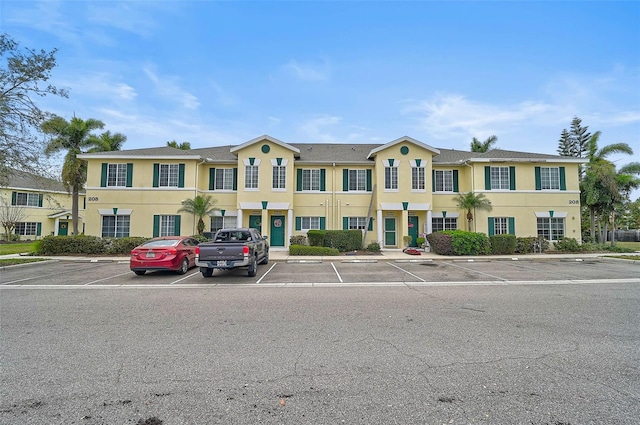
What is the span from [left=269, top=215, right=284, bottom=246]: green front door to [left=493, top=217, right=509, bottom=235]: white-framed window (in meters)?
15.8

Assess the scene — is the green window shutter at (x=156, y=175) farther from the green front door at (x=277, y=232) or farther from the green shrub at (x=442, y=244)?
the green shrub at (x=442, y=244)

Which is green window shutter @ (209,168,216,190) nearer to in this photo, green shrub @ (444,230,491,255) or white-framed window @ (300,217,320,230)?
white-framed window @ (300,217,320,230)

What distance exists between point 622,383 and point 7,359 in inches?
318

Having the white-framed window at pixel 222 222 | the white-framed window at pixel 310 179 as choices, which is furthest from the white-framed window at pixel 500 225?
the white-framed window at pixel 222 222

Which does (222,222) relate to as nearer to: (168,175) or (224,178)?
(224,178)

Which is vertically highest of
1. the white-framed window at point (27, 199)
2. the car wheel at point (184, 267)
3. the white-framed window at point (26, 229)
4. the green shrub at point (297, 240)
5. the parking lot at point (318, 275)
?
the white-framed window at point (27, 199)

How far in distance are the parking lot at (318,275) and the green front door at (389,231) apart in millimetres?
Result: 8651

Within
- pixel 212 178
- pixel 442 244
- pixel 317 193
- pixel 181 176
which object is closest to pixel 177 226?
pixel 181 176

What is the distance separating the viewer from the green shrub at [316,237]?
21.6 metres

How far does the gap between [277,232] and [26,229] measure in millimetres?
31495

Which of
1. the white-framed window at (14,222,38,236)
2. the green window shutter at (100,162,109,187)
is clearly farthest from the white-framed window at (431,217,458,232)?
the white-framed window at (14,222,38,236)

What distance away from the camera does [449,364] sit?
4.32 metres

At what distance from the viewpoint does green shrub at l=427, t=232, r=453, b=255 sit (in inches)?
808

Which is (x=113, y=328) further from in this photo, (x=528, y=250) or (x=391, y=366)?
(x=528, y=250)
